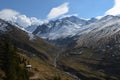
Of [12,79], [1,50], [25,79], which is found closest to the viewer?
[12,79]

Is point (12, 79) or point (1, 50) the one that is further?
point (1, 50)

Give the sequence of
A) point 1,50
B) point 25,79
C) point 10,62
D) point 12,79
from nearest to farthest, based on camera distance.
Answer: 1. point 12,79
2. point 10,62
3. point 25,79
4. point 1,50

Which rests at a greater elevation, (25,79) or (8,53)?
(8,53)

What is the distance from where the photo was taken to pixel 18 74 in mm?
147625

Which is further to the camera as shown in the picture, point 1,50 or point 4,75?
point 1,50

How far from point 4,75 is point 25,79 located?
15223 mm

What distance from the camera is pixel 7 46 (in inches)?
6024

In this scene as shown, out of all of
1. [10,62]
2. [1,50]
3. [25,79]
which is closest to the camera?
[10,62]

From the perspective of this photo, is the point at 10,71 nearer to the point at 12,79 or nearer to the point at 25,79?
the point at 12,79

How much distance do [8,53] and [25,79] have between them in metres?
18.6

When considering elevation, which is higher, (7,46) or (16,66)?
(7,46)

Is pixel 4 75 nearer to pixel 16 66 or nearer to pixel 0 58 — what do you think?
pixel 16 66

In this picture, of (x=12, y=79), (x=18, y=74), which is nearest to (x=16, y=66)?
(x=18, y=74)

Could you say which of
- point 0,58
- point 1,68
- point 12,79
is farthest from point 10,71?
point 0,58
